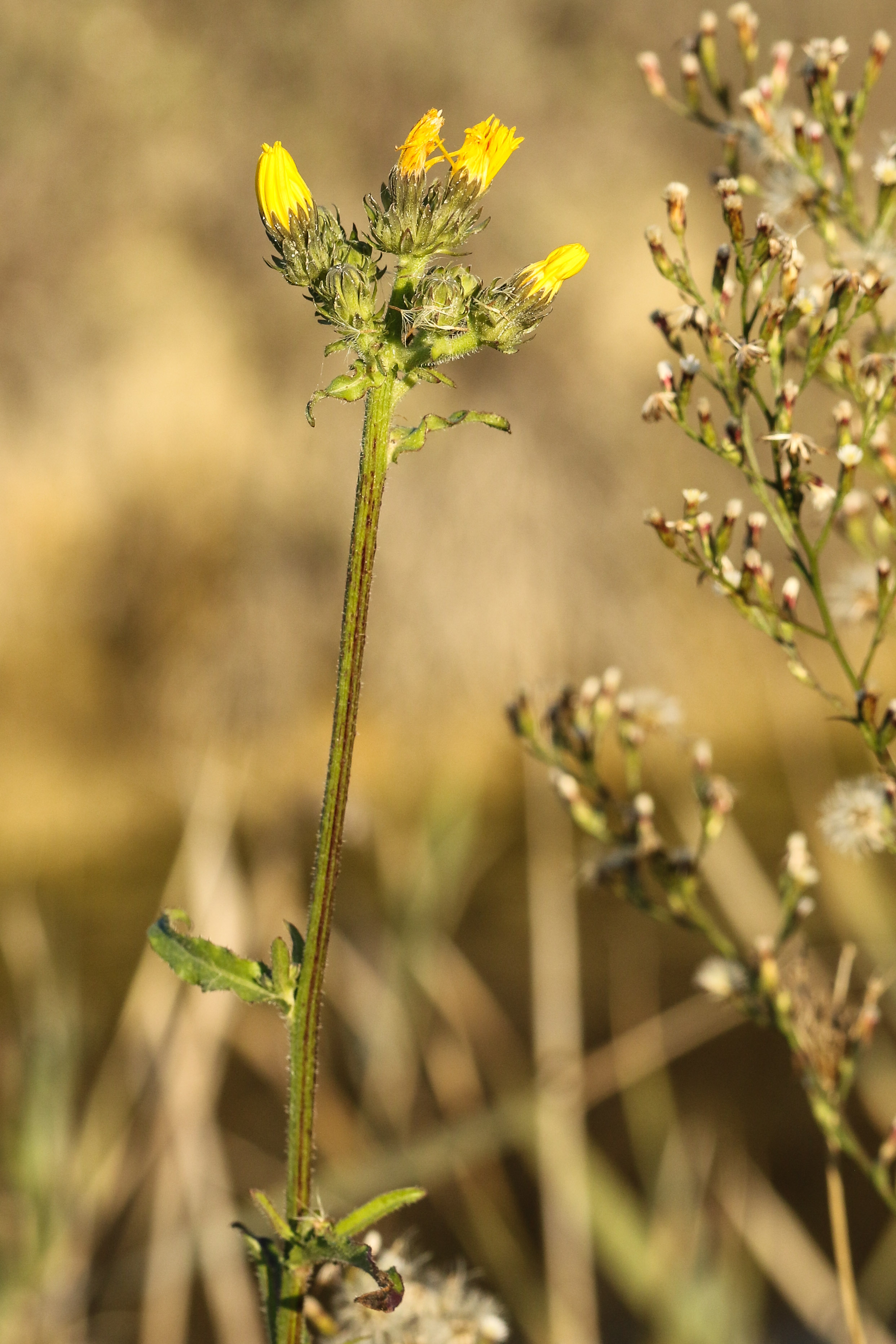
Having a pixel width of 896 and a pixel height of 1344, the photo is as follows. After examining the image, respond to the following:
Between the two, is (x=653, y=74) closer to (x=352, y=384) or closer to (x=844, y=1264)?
(x=352, y=384)

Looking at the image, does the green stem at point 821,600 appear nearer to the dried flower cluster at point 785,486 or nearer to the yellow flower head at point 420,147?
the dried flower cluster at point 785,486

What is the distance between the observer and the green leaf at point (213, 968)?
0.33m

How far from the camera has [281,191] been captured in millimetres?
338

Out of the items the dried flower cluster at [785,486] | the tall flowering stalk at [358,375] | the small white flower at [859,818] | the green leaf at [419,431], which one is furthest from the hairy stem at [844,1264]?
the green leaf at [419,431]

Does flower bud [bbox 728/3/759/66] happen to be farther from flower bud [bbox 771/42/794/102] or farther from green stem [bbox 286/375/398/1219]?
green stem [bbox 286/375/398/1219]

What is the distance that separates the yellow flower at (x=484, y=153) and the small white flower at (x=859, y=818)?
0.32 m

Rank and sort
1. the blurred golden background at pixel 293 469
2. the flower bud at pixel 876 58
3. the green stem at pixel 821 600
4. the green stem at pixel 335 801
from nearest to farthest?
1. the green stem at pixel 335 801
2. the green stem at pixel 821 600
3. the flower bud at pixel 876 58
4. the blurred golden background at pixel 293 469

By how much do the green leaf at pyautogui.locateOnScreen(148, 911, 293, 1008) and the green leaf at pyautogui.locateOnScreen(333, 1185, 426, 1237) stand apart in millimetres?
69

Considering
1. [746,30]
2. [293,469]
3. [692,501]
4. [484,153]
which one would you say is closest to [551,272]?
[484,153]

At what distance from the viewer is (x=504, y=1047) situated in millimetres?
1478

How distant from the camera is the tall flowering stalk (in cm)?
31

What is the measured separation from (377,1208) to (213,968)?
91 millimetres

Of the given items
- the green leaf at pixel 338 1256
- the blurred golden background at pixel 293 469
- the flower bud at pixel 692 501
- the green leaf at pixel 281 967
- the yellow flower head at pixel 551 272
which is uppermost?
the blurred golden background at pixel 293 469

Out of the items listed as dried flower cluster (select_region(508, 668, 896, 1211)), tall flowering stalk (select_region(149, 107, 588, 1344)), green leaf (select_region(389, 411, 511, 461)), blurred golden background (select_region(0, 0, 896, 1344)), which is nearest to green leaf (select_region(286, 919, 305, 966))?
tall flowering stalk (select_region(149, 107, 588, 1344))
